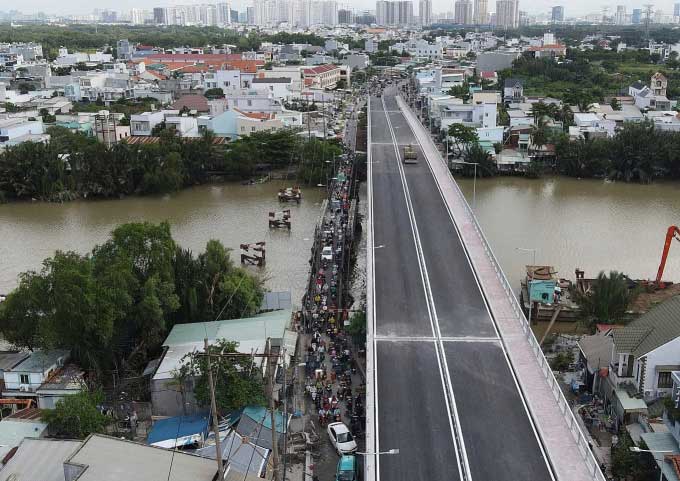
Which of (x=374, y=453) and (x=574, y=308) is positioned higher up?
(x=374, y=453)

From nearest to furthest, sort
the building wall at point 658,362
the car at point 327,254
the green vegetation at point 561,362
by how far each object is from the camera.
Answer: the building wall at point 658,362, the green vegetation at point 561,362, the car at point 327,254

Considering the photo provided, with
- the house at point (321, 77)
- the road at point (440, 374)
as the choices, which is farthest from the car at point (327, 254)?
the house at point (321, 77)

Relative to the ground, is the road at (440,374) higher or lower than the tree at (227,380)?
higher

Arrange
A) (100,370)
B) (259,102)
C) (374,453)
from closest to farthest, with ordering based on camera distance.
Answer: (374,453), (100,370), (259,102)

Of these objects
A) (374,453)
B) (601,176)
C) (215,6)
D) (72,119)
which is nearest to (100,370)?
(374,453)

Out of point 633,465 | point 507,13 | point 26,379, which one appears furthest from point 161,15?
point 633,465

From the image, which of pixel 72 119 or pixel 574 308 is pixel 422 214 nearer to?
pixel 574 308

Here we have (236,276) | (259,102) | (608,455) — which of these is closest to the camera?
(608,455)

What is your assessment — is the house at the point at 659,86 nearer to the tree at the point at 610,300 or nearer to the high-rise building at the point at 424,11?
the tree at the point at 610,300
